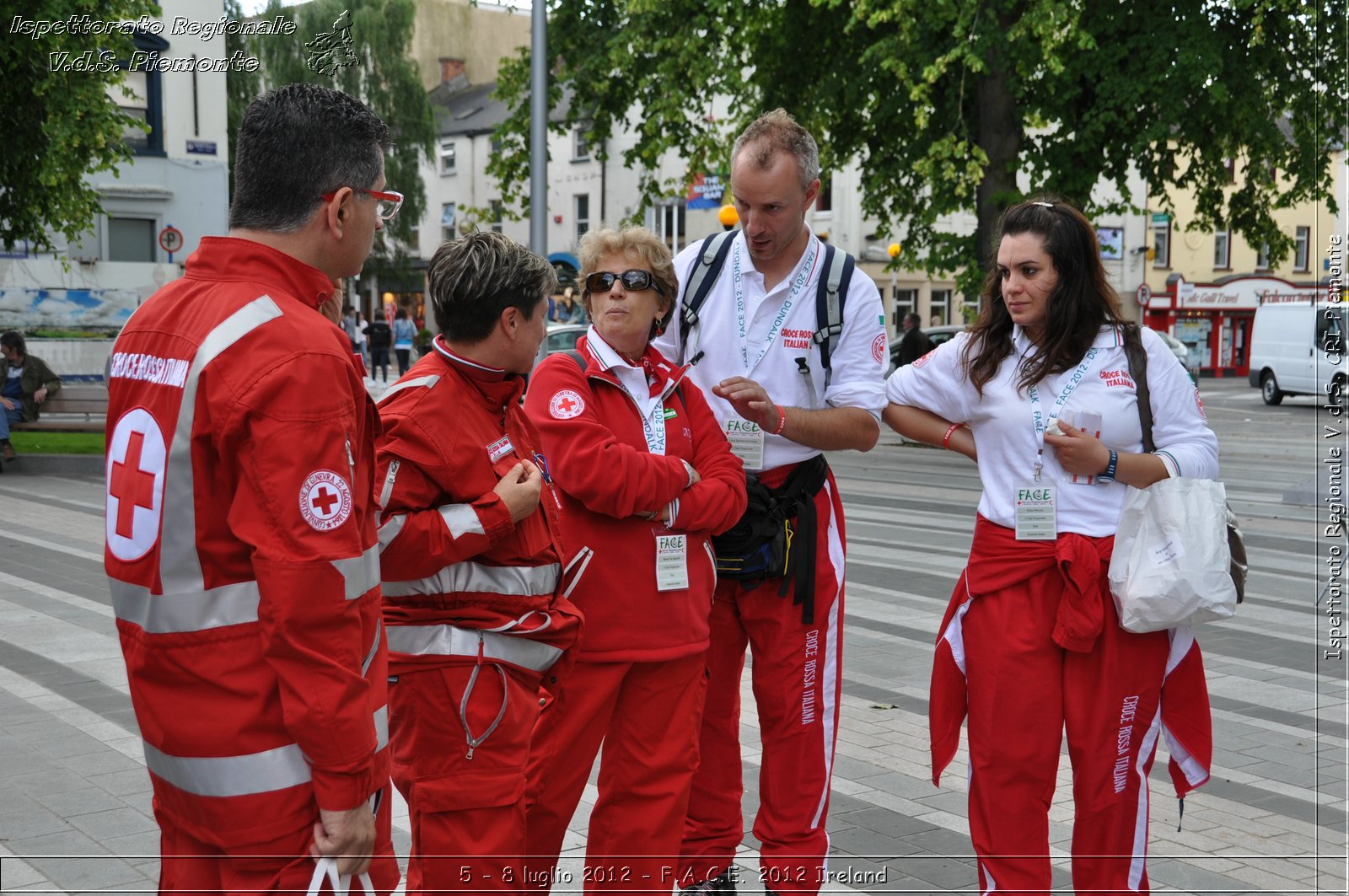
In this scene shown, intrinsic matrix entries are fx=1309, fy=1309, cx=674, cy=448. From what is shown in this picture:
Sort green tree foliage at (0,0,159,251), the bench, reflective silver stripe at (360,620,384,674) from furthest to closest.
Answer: the bench
green tree foliage at (0,0,159,251)
reflective silver stripe at (360,620,384,674)

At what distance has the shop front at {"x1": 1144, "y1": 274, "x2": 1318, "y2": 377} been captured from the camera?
162 feet

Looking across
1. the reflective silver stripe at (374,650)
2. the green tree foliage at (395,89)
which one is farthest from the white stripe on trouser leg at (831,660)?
the green tree foliage at (395,89)

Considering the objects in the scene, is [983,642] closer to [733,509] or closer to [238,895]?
[733,509]

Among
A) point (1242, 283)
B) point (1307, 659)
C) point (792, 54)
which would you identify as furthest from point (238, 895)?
point (1242, 283)

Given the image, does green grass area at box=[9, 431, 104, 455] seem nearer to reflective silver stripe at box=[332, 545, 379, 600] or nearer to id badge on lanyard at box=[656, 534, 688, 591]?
id badge on lanyard at box=[656, 534, 688, 591]

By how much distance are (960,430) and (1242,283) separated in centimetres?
5091

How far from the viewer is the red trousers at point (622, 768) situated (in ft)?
10.9

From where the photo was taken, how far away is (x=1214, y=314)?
5009 centimetres

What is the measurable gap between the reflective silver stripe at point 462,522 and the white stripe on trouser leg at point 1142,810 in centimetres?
189

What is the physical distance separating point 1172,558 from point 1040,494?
0.38 metres

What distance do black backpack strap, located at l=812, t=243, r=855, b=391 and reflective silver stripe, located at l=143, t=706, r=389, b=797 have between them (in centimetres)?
219

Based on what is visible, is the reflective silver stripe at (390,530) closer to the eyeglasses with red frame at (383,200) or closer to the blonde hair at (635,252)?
the eyeglasses with red frame at (383,200)

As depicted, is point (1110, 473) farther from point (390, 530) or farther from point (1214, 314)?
point (1214, 314)

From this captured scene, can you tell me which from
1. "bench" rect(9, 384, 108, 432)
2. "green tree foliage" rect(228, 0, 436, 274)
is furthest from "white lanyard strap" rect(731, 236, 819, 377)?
"green tree foliage" rect(228, 0, 436, 274)
